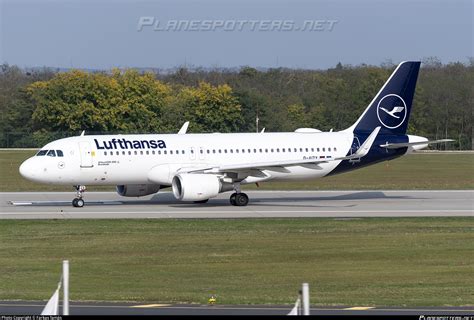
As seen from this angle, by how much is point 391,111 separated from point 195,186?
10323 mm

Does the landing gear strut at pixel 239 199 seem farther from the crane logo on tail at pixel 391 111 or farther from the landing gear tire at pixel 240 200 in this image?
the crane logo on tail at pixel 391 111

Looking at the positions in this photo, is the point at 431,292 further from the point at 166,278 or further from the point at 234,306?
the point at 166,278

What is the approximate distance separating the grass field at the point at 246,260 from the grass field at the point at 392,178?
696 inches

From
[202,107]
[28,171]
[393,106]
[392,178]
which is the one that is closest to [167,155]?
[28,171]

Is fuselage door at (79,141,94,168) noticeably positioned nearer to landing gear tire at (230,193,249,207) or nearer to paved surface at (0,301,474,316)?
landing gear tire at (230,193,249,207)

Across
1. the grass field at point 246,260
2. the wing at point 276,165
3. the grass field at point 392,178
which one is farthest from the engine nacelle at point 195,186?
the grass field at point 392,178

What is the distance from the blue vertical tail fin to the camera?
43.6 m

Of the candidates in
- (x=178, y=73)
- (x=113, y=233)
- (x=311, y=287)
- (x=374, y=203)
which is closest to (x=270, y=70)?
(x=178, y=73)

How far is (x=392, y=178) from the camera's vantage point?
6012 centimetres

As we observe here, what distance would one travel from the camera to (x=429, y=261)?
26078mm

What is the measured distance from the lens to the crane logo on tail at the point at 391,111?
4369 centimetres

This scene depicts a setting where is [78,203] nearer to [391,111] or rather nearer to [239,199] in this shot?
[239,199]

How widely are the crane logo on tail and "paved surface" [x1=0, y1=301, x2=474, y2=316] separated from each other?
2478 cm

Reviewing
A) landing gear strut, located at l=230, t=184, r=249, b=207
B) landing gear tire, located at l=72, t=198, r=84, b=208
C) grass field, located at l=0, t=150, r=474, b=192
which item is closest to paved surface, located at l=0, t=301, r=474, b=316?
landing gear tire, located at l=72, t=198, r=84, b=208
